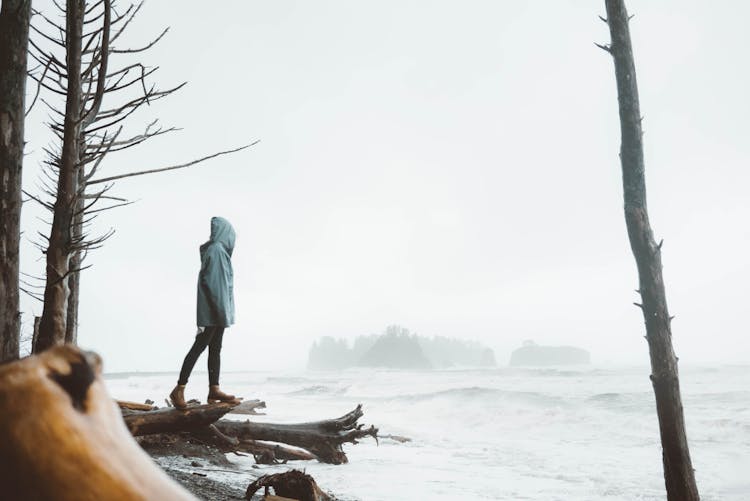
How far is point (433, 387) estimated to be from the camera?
37.1 meters

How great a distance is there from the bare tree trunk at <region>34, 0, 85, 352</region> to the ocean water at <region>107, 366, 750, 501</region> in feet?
11.0

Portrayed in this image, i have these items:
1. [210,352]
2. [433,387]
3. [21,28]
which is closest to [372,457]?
[210,352]

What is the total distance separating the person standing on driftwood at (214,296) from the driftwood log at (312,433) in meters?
3.06

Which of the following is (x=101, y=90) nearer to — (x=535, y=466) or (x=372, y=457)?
(x=372, y=457)

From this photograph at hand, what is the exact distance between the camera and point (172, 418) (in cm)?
708

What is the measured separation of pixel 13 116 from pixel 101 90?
887mm

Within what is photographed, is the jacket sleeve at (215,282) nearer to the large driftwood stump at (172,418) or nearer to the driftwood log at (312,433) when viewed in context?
the large driftwood stump at (172,418)

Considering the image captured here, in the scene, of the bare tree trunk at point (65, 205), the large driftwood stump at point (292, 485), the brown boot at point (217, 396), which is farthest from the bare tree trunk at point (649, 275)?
the bare tree trunk at point (65, 205)

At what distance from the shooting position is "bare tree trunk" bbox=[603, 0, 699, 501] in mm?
5172

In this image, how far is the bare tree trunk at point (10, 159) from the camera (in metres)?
3.37

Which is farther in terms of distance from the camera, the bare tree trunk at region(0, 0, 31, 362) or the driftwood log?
the driftwood log

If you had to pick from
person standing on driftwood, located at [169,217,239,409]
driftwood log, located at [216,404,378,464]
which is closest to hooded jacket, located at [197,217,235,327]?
person standing on driftwood, located at [169,217,239,409]

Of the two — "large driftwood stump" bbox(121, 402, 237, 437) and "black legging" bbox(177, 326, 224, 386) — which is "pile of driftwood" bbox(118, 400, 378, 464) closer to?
"large driftwood stump" bbox(121, 402, 237, 437)

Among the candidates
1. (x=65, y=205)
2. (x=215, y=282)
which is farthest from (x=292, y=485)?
(x=65, y=205)
